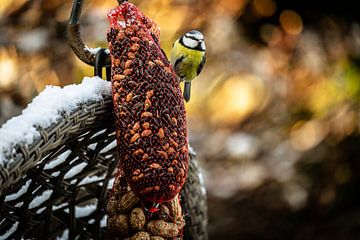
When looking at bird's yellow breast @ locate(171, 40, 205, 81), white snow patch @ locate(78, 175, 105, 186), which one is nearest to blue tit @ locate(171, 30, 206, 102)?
bird's yellow breast @ locate(171, 40, 205, 81)

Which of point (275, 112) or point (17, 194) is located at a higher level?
point (275, 112)

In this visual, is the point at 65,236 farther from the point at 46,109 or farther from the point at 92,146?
the point at 46,109

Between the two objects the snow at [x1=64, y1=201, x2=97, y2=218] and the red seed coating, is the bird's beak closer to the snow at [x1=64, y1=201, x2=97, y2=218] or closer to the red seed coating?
the red seed coating

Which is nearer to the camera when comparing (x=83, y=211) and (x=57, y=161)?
(x=57, y=161)

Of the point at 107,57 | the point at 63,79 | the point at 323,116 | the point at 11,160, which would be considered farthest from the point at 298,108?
the point at 11,160

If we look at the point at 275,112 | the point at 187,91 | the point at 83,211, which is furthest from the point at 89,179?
the point at 275,112

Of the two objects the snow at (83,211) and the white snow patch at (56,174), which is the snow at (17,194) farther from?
the snow at (83,211)
